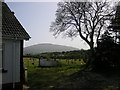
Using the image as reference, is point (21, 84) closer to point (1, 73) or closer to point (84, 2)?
point (1, 73)

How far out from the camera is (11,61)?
696 inches

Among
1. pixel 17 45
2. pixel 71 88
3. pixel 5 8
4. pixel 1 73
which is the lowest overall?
pixel 71 88

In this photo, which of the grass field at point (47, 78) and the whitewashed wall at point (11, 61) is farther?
the grass field at point (47, 78)

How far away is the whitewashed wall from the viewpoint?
56.7ft

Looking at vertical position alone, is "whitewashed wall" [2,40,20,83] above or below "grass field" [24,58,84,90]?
above

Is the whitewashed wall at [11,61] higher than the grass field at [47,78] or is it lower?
higher

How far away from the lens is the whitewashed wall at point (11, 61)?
680 inches

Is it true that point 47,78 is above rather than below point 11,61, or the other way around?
below

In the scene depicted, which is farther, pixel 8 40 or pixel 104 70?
pixel 104 70

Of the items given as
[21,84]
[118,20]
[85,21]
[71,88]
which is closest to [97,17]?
[85,21]

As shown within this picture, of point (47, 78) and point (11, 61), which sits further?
point (47, 78)

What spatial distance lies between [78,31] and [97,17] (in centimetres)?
416

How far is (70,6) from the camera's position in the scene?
159 ft

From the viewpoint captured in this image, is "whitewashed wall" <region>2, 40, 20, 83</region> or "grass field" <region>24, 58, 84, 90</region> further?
"grass field" <region>24, 58, 84, 90</region>
